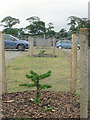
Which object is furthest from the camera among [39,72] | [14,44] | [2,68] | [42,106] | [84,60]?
[14,44]

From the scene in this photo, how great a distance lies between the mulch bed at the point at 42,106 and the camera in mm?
3379

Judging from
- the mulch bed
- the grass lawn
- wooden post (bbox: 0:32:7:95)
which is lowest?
the grass lawn

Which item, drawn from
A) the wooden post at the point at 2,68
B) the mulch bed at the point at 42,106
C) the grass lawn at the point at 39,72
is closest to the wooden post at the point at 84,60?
the mulch bed at the point at 42,106

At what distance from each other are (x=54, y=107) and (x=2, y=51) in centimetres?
129

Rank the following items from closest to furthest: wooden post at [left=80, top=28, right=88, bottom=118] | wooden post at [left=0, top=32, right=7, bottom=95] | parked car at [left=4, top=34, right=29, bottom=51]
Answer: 1. wooden post at [left=80, top=28, right=88, bottom=118]
2. wooden post at [left=0, top=32, right=7, bottom=95]
3. parked car at [left=4, top=34, right=29, bottom=51]

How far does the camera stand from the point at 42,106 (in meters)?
3.64

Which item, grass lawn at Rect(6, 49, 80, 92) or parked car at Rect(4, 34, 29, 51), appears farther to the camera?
parked car at Rect(4, 34, 29, 51)

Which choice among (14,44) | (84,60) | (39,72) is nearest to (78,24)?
(14,44)

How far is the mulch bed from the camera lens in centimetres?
338

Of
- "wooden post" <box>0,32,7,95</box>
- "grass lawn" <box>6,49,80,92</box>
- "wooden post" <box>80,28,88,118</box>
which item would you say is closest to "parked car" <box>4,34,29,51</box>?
"grass lawn" <box>6,49,80,92</box>

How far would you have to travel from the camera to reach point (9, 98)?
4027 millimetres

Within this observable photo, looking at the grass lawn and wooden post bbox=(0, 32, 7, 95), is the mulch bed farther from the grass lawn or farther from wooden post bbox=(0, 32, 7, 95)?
the grass lawn

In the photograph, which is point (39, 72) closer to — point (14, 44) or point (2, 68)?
point (2, 68)

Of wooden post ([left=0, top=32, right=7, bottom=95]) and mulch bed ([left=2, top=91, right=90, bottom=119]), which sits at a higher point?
wooden post ([left=0, top=32, right=7, bottom=95])
